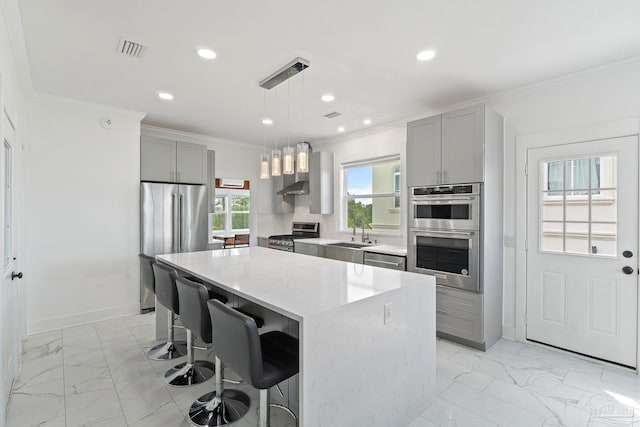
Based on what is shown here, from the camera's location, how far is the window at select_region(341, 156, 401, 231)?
4723 millimetres

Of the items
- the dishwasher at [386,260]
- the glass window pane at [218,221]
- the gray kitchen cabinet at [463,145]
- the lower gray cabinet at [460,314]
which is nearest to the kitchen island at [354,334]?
the lower gray cabinet at [460,314]

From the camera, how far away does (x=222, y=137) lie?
5.54 meters

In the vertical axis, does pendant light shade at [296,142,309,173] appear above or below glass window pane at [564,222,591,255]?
above

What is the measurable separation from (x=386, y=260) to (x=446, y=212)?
3.21 feet

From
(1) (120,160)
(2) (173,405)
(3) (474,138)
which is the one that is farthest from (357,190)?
(2) (173,405)

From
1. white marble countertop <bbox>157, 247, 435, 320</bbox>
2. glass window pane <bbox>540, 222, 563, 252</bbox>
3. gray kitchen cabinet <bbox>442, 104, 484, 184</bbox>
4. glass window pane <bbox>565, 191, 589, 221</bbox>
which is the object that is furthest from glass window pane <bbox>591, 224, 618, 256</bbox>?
white marble countertop <bbox>157, 247, 435, 320</bbox>

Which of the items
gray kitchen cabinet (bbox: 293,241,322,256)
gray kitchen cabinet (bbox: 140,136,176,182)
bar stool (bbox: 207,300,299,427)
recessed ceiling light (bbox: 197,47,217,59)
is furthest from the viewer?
gray kitchen cabinet (bbox: 293,241,322,256)

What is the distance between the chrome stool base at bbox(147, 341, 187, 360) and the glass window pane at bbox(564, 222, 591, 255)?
12.6 ft

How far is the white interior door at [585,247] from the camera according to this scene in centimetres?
273

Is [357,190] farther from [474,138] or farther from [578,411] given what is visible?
[578,411]

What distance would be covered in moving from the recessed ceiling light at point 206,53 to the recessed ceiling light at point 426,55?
170 centimetres

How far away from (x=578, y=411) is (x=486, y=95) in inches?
118

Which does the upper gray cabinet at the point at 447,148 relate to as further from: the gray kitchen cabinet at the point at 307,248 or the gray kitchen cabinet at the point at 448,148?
the gray kitchen cabinet at the point at 307,248

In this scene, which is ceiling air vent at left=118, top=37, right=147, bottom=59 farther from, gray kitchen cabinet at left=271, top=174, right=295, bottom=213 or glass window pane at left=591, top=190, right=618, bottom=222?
glass window pane at left=591, top=190, right=618, bottom=222
